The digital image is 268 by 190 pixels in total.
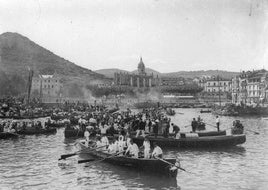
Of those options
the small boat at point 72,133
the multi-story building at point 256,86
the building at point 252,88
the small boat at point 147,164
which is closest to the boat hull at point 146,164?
the small boat at point 147,164

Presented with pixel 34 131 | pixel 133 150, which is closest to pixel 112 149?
pixel 133 150

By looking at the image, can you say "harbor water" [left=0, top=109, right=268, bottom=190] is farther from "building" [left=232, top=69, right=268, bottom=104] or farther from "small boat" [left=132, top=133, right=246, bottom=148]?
"building" [left=232, top=69, right=268, bottom=104]

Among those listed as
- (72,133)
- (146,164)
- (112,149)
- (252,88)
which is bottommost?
(146,164)

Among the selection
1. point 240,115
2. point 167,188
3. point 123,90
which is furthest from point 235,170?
point 123,90

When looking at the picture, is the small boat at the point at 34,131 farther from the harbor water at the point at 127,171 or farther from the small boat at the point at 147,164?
the small boat at the point at 147,164

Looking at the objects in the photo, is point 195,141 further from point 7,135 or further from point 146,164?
point 7,135

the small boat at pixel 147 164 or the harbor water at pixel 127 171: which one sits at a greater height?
the small boat at pixel 147 164

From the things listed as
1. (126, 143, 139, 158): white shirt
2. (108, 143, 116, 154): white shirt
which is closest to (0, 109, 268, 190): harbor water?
(108, 143, 116, 154): white shirt

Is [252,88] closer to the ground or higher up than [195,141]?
higher up

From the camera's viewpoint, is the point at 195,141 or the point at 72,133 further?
the point at 72,133

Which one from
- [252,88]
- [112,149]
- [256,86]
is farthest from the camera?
[252,88]
